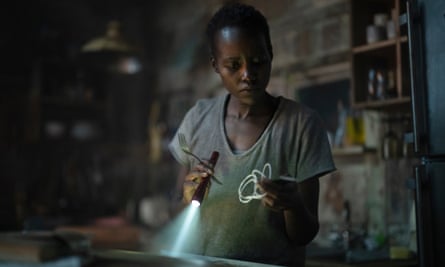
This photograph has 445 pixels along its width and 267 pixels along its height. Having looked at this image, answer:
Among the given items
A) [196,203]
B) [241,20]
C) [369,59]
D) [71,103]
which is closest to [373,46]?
[369,59]

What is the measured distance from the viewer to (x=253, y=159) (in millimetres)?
1478

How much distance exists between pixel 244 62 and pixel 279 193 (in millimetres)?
401

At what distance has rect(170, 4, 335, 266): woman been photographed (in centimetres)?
144

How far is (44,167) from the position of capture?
5750 millimetres

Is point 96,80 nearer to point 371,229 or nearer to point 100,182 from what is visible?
point 100,182

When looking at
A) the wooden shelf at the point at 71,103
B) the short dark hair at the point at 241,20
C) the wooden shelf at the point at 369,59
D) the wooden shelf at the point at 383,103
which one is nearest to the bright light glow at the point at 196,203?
the short dark hair at the point at 241,20

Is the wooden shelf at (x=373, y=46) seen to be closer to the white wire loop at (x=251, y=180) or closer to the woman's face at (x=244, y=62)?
the woman's face at (x=244, y=62)

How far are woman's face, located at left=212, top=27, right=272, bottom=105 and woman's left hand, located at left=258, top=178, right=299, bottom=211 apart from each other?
0.33 metres

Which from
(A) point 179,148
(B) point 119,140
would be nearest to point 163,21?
(B) point 119,140

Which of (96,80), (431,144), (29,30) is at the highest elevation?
(29,30)

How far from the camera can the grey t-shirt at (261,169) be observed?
4.76 feet

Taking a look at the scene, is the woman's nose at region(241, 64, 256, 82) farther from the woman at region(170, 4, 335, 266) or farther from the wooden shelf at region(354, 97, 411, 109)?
the wooden shelf at region(354, 97, 411, 109)

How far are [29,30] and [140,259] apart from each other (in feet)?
17.2

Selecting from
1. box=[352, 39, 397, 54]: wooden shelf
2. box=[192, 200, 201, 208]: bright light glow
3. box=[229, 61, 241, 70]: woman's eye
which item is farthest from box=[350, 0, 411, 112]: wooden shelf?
box=[192, 200, 201, 208]: bright light glow
